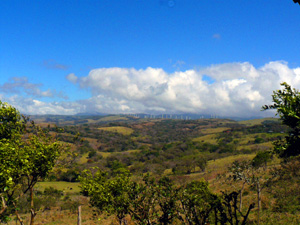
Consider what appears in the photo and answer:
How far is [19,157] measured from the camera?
14188 millimetres

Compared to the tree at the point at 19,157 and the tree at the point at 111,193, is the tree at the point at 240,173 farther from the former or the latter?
the tree at the point at 19,157

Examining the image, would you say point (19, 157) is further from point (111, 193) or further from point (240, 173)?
point (240, 173)

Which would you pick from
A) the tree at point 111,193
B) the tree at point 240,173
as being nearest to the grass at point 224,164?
the tree at point 240,173

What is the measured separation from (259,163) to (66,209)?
2162 inches

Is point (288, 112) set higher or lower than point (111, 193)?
higher

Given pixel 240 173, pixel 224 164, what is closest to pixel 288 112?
pixel 240 173

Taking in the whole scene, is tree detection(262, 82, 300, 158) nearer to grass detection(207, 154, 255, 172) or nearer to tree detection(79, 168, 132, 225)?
tree detection(79, 168, 132, 225)

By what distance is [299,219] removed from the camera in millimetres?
23719

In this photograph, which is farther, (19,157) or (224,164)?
(224,164)

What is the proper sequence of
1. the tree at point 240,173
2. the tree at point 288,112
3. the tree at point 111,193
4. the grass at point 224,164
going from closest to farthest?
the tree at point 288,112, the tree at point 111,193, the tree at point 240,173, the grass at point 224,164

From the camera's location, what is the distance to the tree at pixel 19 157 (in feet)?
42.0

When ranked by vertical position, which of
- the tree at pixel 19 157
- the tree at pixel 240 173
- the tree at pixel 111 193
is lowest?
the tree at pixel 240 173

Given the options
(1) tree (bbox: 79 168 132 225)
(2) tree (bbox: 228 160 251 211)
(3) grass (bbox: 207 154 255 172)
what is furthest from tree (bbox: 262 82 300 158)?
(3) grass (bbox: 207 154 255 172)

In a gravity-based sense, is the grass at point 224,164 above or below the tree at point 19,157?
below
